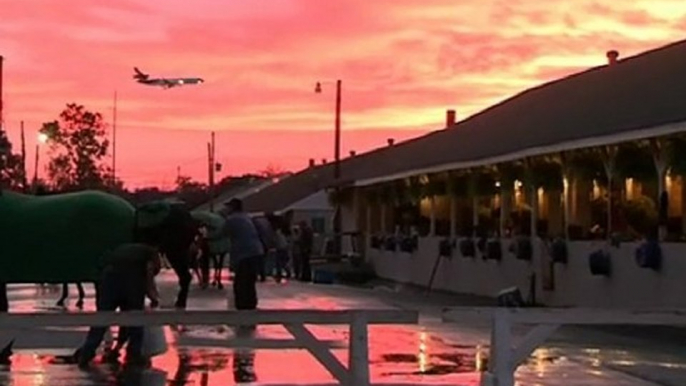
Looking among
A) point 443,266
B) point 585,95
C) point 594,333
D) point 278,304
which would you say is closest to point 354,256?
point 443,266

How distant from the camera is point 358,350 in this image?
12.3m

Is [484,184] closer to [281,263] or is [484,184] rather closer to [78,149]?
[281,263]

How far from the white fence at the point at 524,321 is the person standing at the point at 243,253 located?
30.9 feet

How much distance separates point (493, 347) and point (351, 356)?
1447mm

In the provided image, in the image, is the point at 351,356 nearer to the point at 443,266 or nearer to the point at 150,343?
the point at 150,343

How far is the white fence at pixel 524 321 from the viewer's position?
1133cm

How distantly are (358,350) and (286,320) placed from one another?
635mm

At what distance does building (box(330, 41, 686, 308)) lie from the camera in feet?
75.7

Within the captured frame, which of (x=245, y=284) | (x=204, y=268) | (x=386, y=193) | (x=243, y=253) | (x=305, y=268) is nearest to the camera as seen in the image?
(x=243, y=253)

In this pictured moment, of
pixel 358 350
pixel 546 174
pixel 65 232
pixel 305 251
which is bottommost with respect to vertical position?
pixel 358 350

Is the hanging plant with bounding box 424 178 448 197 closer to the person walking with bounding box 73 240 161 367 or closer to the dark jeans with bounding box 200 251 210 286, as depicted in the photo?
the dark jeans with bounding box 200 251 210 286

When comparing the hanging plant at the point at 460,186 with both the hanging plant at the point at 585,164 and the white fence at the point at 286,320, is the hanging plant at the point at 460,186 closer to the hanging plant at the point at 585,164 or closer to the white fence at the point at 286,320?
the hanging plant at the point at 585,164

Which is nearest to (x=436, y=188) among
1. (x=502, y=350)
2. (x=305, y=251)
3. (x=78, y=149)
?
(x=305, y=251)

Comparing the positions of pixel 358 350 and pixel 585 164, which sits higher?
pixel 585 164
